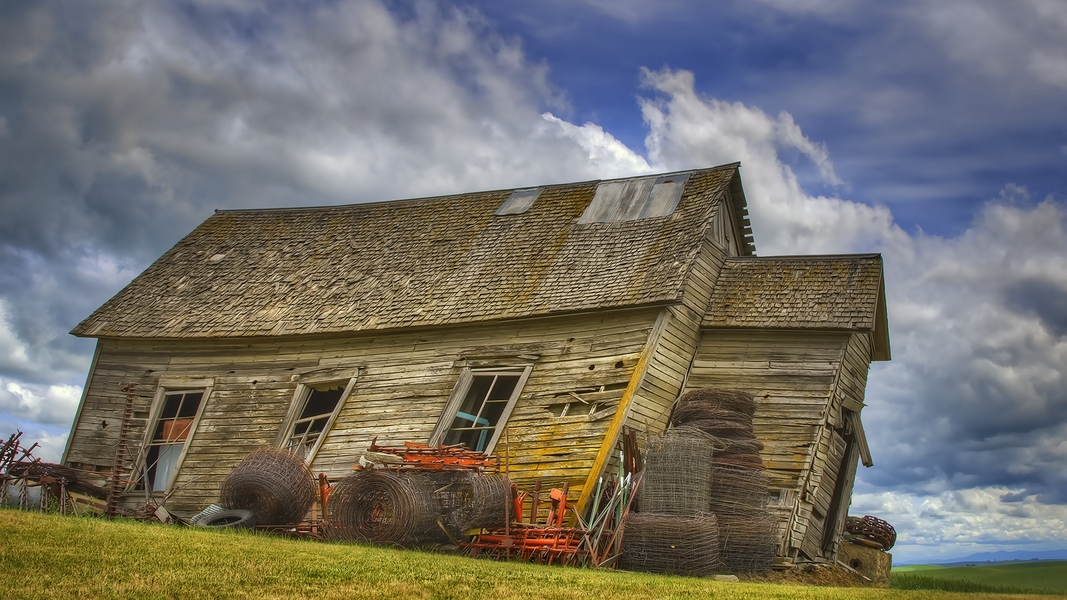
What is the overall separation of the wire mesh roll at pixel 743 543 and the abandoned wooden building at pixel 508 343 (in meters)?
1.08

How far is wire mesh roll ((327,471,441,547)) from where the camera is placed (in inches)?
493

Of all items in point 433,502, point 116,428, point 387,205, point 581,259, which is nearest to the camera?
point 433,502

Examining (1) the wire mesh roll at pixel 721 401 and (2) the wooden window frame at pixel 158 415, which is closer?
(1) the wire mesh roll at pixel 721 401

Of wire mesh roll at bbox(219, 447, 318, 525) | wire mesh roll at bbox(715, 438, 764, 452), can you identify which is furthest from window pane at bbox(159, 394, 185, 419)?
wire mesh roll at bbox(715, 438, 764, 452)

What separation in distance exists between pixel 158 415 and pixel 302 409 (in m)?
3.45

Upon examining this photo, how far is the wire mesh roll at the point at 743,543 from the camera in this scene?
13641 mm

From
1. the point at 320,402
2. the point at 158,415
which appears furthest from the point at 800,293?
the point at 158,415

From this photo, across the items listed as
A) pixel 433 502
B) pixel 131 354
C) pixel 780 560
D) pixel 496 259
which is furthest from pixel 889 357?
pixel 131 354

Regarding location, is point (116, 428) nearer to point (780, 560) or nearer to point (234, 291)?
point (234, 291)

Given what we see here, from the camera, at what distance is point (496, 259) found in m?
19.2

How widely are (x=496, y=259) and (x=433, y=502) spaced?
24.3 feet

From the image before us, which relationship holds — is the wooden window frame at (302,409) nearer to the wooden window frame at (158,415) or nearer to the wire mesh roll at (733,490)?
the wooden window frame at (158,415)

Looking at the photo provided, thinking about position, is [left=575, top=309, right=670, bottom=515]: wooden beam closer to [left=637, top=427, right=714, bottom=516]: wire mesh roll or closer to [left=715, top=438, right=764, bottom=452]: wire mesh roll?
[left=637, top=427, right=714, bottom=516]: wire mesh roll

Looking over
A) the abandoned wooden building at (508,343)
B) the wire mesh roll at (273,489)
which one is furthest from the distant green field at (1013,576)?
the wire mesh roll at (273,489)
